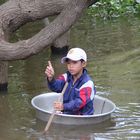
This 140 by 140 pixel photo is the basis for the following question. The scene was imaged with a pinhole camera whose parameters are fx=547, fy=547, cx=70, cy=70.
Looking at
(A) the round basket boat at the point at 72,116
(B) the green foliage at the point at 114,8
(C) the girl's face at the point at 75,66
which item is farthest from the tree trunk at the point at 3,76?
(B) the green foliage at the point at 114,8

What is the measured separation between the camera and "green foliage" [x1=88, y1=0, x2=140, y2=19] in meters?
17.1

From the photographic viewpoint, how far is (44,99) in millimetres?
7758

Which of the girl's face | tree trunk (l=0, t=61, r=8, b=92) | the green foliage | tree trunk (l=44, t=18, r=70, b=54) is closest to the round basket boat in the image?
the girl's face

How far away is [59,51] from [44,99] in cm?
397

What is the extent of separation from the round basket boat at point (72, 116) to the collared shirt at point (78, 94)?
0.18 metres

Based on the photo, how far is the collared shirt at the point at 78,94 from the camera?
6906mm

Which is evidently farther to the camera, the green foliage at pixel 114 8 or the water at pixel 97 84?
the green foliage at pixel 114 8

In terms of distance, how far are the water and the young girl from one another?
10.3 inches

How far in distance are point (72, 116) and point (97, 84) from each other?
2.61 metres

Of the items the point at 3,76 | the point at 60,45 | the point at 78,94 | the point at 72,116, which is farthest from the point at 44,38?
the point at 60,45

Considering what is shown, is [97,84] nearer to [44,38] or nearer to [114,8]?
[44,38]

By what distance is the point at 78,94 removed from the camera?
6.94 meters

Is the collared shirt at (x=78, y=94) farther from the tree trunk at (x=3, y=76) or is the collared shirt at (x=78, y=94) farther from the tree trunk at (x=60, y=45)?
the tree trunk at (x=60, y=45)

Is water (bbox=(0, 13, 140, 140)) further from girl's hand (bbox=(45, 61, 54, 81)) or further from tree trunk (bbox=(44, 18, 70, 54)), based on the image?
girl's hand (bbox=(45, 61, 54, 81))
